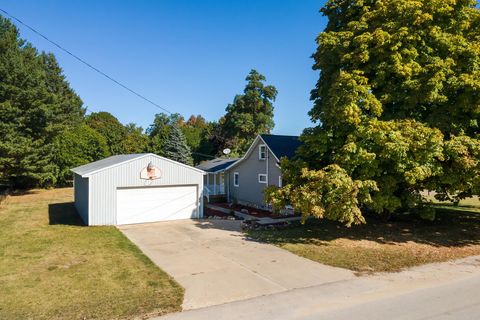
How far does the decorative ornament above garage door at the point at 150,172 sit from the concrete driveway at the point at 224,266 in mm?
3056

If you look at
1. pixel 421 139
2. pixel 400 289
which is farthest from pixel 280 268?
pixel 421 139

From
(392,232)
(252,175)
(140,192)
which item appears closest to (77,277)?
(140,192)

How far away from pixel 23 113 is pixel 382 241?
2687cm

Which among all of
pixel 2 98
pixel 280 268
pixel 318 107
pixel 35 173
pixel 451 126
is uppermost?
pixel 2 98

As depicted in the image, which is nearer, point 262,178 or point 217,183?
point 262,178

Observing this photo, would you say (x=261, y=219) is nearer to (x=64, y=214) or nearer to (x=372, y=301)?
(x=64, y=214)

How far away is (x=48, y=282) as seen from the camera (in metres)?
8.48

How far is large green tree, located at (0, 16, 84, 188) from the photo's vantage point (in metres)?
25.1

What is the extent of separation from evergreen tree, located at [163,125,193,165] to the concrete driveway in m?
28.1

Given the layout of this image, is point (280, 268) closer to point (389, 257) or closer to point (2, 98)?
point (389, 257)

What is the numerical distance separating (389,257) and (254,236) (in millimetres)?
5292

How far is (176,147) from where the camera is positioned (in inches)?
1684

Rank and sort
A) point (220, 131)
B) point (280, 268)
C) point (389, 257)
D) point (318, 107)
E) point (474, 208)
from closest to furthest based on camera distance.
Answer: point (280, 268) < point (389, 257) < point (318, 107) < point (474, 208) < point (220, 131)

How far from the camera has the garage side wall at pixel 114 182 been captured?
15953 millimetres
